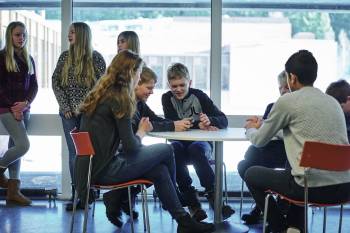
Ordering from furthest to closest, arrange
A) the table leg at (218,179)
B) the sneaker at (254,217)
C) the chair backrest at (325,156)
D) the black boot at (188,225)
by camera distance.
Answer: the sneaker at (254,217), the table leg at (218,179), the black boot at (188,225), the chair backrest at (325,156)

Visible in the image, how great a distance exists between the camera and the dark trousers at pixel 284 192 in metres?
2.82

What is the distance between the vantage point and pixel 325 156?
2.69 meters

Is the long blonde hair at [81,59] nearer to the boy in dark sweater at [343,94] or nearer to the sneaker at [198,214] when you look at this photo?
the sneaker at [198,214]

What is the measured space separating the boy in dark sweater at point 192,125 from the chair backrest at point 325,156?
3.75 feet

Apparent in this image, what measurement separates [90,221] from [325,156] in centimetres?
209

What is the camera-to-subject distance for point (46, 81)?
16.7 ft

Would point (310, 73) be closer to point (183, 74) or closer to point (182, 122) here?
point (182, 122)

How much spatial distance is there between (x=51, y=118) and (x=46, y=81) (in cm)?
39

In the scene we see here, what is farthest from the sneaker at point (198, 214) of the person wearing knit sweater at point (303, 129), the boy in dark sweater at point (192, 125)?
the person wearing knit sweater at point (303, 129)

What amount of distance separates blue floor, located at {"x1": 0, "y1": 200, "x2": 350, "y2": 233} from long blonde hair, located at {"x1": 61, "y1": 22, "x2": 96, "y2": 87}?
3.48 ft

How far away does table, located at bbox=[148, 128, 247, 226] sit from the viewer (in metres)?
3.17

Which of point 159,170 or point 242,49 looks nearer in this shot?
point 159,170

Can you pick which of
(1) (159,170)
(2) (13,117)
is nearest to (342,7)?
(1) (159,170)

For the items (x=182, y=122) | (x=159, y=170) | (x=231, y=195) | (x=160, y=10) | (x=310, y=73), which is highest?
(x=160, y=10)
